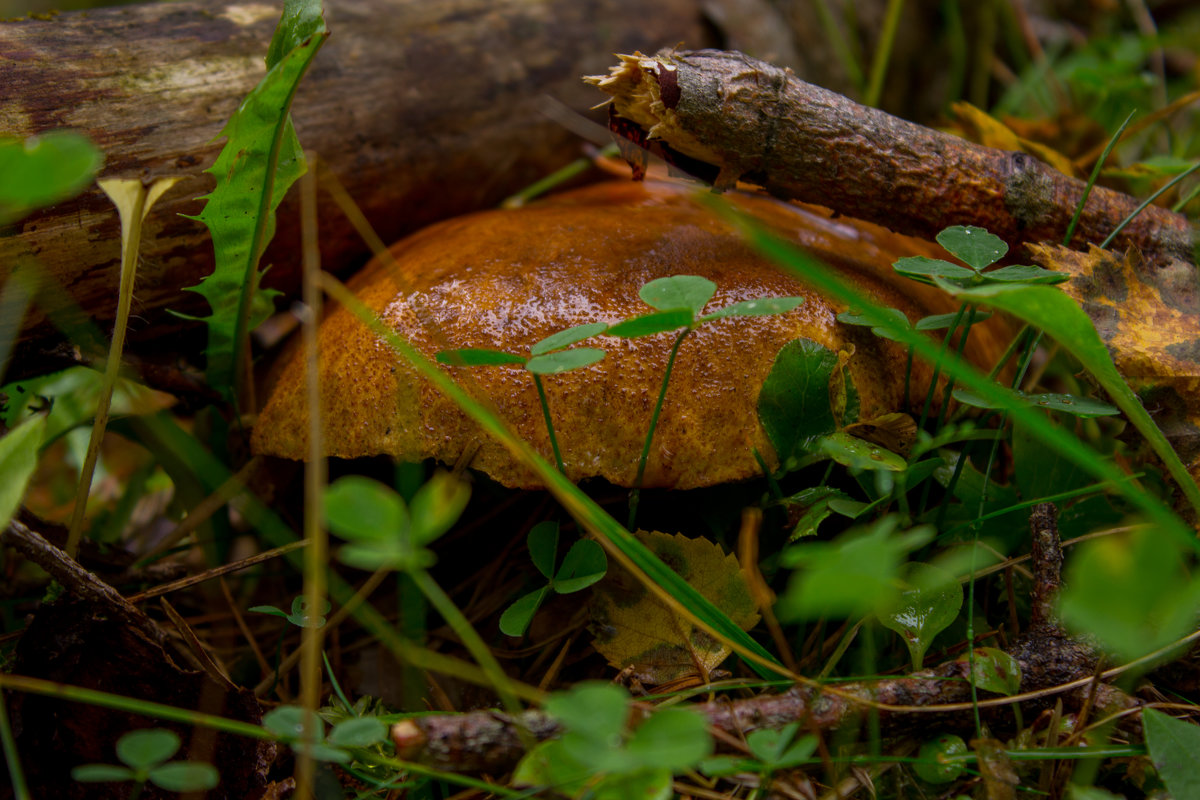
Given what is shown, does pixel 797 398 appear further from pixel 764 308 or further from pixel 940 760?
pixel 940 760

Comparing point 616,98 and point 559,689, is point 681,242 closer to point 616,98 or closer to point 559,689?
point 616,98

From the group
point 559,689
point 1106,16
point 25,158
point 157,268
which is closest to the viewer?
point 25,158

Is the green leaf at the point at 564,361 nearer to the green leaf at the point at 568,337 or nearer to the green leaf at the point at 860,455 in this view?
the green leaf at the point at 568,337

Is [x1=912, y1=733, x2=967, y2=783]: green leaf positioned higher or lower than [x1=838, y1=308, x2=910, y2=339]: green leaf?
lower

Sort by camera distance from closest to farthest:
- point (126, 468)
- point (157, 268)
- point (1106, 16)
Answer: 1. point (157, 268)
2. point (126, 468)
3. point (1106, 16)

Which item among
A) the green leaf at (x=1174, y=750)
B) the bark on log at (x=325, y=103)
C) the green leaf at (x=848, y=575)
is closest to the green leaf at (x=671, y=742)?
the green leaf at (x=848, y=575)

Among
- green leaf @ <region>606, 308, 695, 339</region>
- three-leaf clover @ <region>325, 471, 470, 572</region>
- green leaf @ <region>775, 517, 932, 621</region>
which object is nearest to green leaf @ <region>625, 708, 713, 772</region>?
green leaf @ <region>775, 517, 932, 621</region>

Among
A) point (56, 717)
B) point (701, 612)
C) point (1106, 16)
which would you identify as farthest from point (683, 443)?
point (1106, 16)

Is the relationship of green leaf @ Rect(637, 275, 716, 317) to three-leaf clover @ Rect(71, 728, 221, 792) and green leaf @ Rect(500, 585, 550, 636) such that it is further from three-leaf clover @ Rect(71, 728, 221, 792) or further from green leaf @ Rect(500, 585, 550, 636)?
three-leaf clover @ Rect(71, 728, 221, 792)
